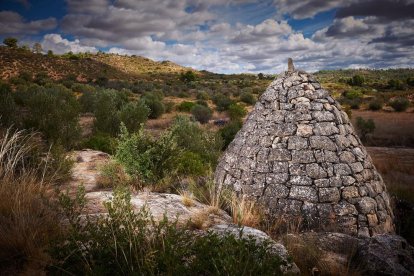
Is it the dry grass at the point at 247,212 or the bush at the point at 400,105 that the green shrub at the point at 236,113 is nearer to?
the dry grass at the point at 247,212

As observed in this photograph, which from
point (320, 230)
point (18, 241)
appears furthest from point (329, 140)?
point (18, 241)

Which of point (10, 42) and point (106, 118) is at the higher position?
point (10, 42)

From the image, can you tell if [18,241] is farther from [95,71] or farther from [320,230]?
[95,71]

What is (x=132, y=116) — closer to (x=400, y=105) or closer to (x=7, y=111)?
(x=7, y=111)

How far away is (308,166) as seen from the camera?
5.06 metres

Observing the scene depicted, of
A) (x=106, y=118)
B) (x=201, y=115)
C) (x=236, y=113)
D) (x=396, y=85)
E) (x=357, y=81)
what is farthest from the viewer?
(x=357, y=81)

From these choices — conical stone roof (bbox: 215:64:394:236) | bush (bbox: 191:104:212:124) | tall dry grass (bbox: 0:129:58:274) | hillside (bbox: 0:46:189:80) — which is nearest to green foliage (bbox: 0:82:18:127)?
tall dry grass (bbox: 0:129:58:274)

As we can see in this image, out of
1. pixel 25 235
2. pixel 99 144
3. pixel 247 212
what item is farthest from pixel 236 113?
pixel 25 235

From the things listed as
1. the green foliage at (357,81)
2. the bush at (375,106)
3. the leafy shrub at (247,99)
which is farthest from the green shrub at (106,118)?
the green foliage at (357,81)

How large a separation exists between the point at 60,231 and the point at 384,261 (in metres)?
3.77

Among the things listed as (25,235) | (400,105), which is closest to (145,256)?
(25,235)

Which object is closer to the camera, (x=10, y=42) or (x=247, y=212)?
(x=247, y=212)

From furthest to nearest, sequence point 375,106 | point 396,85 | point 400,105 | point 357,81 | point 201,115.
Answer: point 357,81, point 396,85, point 375,106, point 400,105, point 201,115

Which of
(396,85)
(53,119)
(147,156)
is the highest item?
(396,85)
